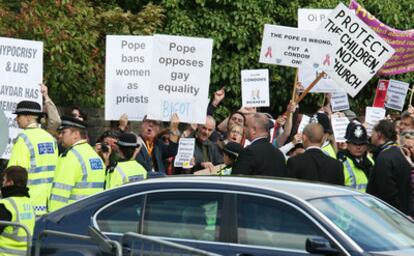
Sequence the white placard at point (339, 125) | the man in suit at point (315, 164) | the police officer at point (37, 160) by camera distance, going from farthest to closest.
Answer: the white placard at point (339, 125)
the man in suit at point (315, 164)
the police officer at point (37, 160)

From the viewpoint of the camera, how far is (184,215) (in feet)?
30.6

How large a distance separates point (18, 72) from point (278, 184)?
6.11 meters

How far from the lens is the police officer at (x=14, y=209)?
10.6 m

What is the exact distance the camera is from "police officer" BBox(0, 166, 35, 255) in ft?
34.9

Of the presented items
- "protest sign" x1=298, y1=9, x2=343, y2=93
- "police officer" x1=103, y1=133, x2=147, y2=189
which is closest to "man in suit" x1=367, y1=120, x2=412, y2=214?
"police officer" x1=103, y1=133, x2=147, y2=189

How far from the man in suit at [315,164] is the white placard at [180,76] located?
10.2 feet

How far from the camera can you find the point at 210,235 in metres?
9.20

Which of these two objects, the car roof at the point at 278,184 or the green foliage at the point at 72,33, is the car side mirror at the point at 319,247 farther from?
the green foliage at the point at 72,33

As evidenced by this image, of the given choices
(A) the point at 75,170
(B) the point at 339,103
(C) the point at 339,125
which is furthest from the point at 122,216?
(B) the point at 339,103

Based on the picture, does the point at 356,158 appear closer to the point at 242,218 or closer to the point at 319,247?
the point at 242,218

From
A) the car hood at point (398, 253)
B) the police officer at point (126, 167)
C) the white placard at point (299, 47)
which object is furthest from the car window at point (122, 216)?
the white placard at point (299, 47)

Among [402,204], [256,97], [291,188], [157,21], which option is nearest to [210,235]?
[291,188]

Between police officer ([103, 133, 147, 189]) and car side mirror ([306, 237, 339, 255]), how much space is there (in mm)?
4169

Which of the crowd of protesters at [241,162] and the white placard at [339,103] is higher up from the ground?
the white placard at [339,103]
